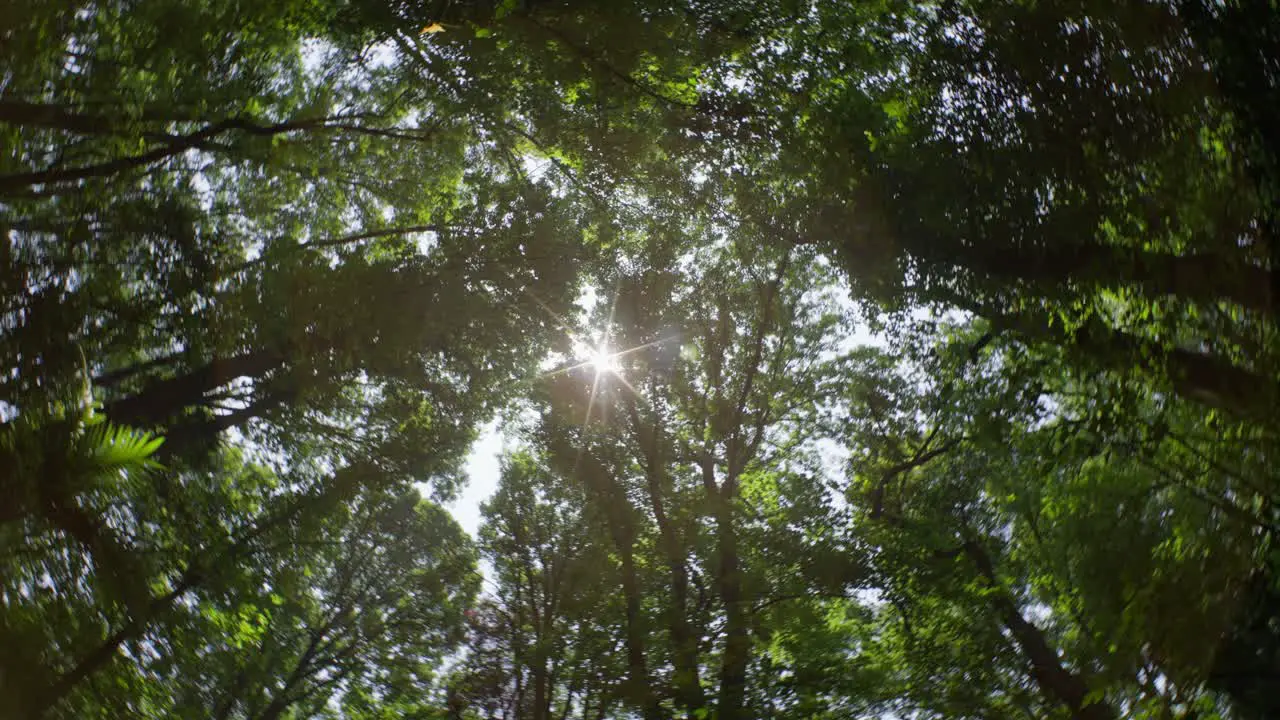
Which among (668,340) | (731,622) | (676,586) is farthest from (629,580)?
(668,340)

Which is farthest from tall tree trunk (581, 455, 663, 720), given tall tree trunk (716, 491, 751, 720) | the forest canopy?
tall tree trunk (716, 491, 751, 720)

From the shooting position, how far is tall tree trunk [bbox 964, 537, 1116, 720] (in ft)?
13.3

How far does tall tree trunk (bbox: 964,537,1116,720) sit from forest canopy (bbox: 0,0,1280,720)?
0.09 meters

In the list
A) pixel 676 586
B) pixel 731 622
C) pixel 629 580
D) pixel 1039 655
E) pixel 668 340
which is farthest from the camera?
pixel 668 340

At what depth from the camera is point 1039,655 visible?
6770 millimetres

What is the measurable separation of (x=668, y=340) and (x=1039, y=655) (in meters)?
6.22

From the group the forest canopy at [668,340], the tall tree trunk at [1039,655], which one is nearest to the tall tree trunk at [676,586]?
the forest canopy at [668,340]

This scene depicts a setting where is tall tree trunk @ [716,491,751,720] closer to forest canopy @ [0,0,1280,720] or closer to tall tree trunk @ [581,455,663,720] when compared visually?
forest canopy @ [0,0,1280,720]

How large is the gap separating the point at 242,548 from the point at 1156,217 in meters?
8.27

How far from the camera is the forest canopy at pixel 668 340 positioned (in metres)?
3.39

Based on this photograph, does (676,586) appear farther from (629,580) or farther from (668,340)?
(668,340)

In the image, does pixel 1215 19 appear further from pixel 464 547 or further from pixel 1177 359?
pixel 464 547

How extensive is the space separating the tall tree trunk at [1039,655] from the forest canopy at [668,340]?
9 centimetres

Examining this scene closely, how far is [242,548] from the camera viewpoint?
640 centimetres
